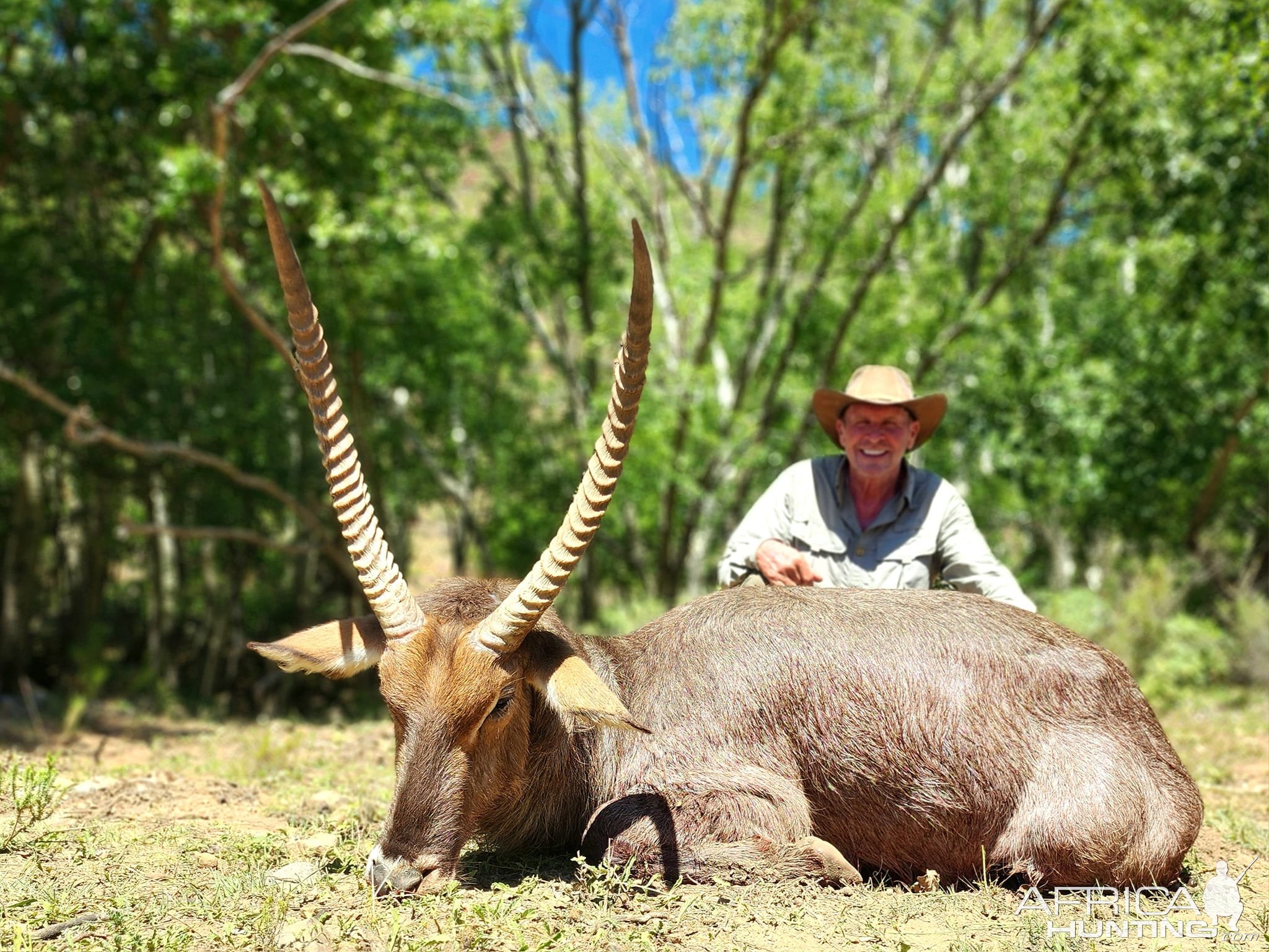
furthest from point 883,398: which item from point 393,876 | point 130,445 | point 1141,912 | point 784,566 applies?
point 130,445

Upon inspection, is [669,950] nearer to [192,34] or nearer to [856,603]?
[856,603]

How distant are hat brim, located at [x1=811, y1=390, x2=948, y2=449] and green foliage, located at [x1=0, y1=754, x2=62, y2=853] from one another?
436cm

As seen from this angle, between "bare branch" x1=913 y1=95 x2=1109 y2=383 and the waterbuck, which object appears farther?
"bare branch" x1=913 y1=95 x2=1109 y2=383

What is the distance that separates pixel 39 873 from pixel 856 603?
141 inches

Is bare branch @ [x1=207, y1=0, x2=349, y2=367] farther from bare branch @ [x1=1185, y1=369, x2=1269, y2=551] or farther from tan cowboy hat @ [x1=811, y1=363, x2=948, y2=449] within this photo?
bare branch @ [x1=1185, y1=369, x2=1269, y2=551]

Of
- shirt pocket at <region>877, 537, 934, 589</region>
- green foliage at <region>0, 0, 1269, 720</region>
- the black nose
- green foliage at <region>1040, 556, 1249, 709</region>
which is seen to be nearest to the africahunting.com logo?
shirt pocket at <region>877, 537, 934, 589</region>

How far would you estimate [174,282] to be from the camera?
19.0m

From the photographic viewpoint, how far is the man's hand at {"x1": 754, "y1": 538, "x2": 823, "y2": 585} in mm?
5949

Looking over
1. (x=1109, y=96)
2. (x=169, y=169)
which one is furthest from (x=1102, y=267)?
(x=169, y=169)

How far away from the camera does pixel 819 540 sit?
20.8 ft

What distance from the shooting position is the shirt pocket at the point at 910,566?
6.19m

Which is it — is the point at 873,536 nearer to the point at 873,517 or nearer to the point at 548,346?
the point at 873,517

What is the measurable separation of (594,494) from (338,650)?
1.28 metres

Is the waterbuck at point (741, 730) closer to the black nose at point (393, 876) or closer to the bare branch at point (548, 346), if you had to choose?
the black nose at point (393, 876)
